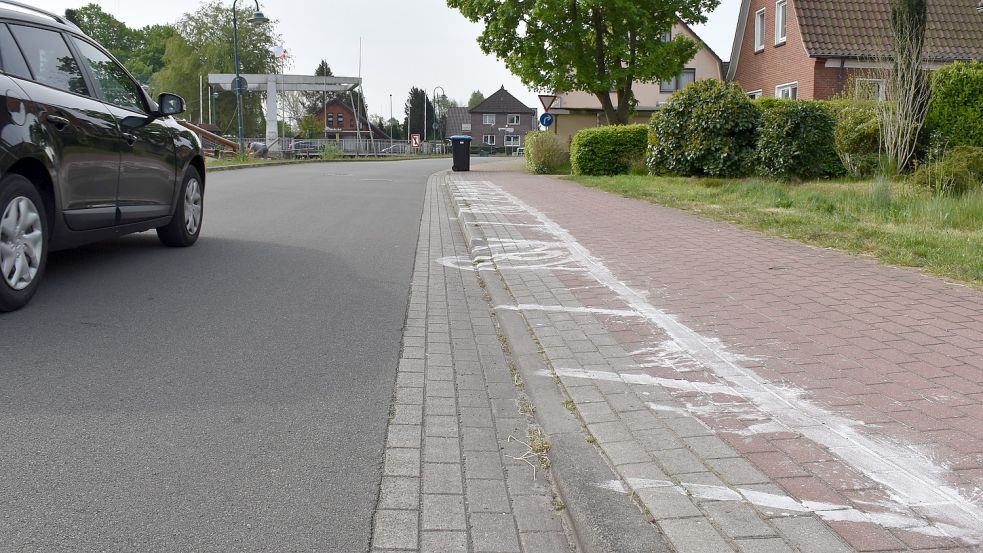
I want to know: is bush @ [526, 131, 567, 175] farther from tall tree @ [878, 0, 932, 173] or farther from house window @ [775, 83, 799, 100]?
tall tree @ [878, 0, 932, 173]

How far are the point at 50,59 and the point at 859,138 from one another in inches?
609

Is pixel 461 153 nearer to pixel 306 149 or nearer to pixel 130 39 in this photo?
pixel 306 149

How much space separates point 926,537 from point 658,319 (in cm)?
332

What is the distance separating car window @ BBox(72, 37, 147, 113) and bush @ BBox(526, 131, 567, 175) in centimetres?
2321

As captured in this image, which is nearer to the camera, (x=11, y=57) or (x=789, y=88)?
(x=11, y=57)

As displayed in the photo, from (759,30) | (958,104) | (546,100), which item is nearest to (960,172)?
(958,104)

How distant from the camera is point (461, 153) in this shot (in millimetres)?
37125

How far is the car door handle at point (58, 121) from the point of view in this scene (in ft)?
20.3

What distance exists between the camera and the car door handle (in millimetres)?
6191

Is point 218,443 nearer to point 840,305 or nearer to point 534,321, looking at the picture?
point 534,321

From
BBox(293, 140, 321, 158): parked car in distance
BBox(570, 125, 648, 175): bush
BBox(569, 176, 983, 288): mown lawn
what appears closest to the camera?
BBox(569, 176, 983, 288): mown lawn

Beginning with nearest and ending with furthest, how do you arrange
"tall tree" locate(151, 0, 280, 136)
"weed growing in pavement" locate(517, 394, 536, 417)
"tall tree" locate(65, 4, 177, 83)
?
"weed growing in pavement" locate(517, 394, 536, 417) < "tall tree" locate(151, 0, 280, 136) < "tall tree" locate(65, 4, 177, 83)

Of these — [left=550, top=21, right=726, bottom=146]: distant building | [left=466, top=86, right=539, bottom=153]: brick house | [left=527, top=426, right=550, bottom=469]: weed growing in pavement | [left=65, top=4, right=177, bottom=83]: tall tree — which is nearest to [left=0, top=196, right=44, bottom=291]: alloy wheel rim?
[left=527, top=426, right=550, bottom=469]: weed growing in pavement

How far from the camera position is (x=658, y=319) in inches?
242
